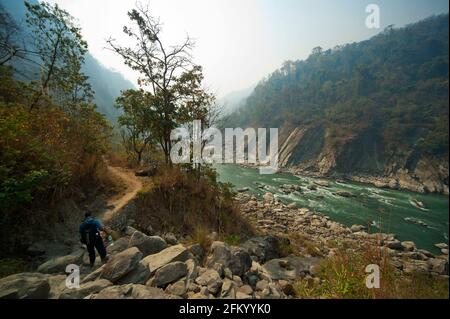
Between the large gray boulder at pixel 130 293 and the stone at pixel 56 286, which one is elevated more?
the large gray boulder at pixel 130 293

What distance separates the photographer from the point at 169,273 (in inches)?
143

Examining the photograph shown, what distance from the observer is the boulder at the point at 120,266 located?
3.55 m

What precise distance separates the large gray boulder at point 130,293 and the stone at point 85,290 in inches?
5.9

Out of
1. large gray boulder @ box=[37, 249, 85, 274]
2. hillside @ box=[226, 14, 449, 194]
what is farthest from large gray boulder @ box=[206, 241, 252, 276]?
hillside @ box=[226, 14, 449, 194]

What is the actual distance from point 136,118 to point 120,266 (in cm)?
968

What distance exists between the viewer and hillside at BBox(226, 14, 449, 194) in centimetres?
3105

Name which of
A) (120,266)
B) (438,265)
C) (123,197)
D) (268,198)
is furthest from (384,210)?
(120,266)

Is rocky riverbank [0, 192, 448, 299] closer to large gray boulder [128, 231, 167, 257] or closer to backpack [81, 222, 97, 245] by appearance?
large gray boulder [128, 231, 167, 257]

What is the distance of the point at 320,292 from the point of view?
3.31 m

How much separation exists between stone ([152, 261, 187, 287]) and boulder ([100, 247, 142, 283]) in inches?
19.0

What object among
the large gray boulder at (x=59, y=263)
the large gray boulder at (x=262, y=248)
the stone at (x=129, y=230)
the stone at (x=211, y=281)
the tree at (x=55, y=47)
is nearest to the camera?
the stone at (x=211, y=281)

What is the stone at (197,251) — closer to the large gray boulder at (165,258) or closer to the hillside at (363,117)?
the large gray boulder at (165,258)

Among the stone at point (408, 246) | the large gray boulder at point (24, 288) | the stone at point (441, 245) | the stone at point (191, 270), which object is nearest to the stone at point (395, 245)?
the stone at point (408, 246)

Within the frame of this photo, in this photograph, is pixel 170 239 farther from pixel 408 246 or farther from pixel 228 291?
pixel 408 246
